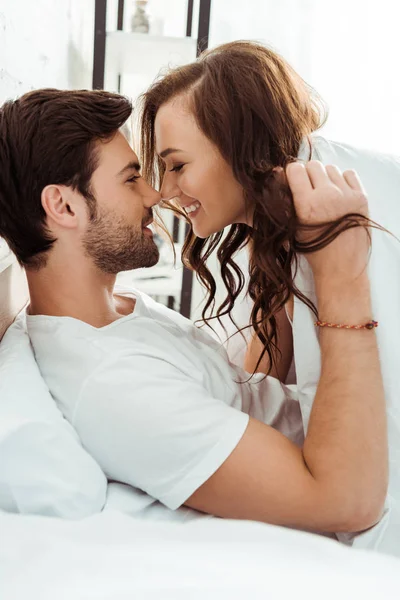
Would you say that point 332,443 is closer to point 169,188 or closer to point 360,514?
point 360,514

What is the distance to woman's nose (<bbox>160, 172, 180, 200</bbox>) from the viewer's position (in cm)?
140

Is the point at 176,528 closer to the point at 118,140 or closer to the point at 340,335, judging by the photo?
the point at 340,335

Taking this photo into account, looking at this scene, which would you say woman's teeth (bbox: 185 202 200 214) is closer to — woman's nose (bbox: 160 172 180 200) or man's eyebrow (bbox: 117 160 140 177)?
woman's nose (bbox: 160 172 180 200)

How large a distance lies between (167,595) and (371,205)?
2.64 feet

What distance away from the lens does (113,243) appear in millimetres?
1303

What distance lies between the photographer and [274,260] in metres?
1.19

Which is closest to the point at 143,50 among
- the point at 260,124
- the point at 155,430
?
the point at 260,124

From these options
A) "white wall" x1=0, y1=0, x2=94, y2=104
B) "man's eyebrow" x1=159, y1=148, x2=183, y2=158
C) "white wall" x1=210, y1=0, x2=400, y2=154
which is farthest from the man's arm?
"white wall" x1=210, y1=0, x2=400, y2=154

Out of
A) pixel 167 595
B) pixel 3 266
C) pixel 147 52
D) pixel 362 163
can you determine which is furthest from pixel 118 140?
pixel 147 52

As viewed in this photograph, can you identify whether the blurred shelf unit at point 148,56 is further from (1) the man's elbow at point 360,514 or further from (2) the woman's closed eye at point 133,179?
(1) the man's elbow at point 360,514

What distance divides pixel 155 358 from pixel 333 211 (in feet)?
1.25

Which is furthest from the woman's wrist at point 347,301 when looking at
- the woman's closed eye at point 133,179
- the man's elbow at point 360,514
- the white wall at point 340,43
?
the white wall at point 340,43

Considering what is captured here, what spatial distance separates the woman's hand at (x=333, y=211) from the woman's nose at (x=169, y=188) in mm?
374

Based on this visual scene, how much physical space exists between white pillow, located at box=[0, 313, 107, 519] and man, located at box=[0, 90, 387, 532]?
0.18 feet
